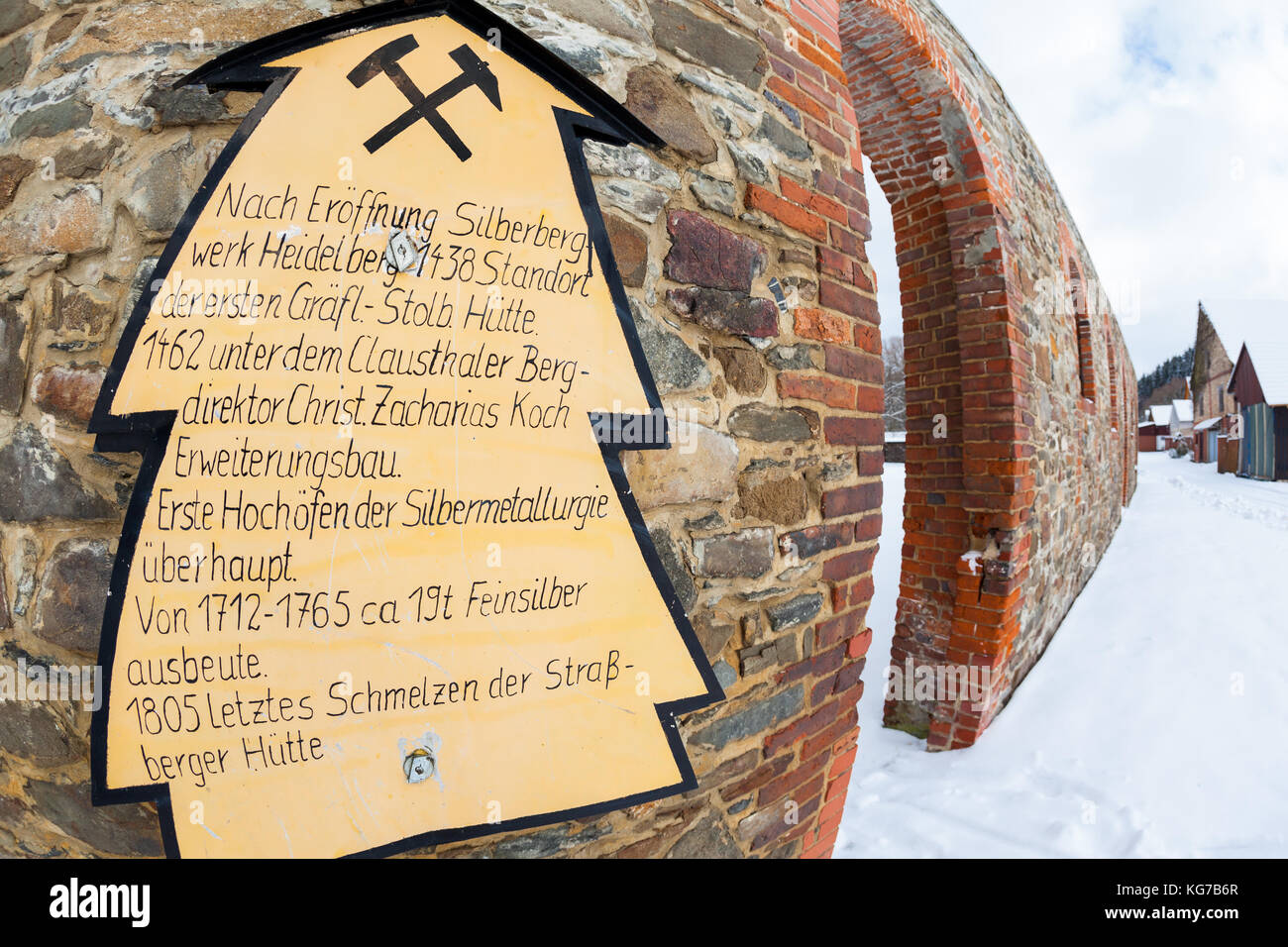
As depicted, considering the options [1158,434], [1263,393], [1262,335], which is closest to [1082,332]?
[1263,393]

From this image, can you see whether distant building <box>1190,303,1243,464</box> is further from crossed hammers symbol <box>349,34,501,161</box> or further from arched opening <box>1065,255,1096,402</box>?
crossed hammers symbol <box>349,34,501,161</box>

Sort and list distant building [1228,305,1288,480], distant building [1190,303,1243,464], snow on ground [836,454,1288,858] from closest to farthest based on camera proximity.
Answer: snow on ground [836,454,1288,858]
distant building [1228,305,1288,480]
distant building [1190,303,1243,464]

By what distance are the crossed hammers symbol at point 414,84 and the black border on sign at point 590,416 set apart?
0.05 metres

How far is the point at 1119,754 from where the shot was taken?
2854 mm

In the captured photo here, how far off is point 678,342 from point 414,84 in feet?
2.36

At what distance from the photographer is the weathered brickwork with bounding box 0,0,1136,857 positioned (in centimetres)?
104

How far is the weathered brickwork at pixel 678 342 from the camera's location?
1045mm

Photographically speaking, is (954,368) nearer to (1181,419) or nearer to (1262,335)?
(1262,335)

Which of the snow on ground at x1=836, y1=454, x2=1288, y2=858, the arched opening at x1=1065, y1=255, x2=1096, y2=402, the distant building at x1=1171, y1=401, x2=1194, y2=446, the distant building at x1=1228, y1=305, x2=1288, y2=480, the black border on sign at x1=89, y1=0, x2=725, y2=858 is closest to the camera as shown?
the black border on sign at x1=89, y1=0, x2=725, y2=858

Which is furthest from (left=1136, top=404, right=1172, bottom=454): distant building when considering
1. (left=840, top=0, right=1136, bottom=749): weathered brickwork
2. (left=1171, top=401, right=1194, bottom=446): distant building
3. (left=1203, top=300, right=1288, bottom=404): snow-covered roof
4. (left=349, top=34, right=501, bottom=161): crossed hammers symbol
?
(left=349, top=34, right=501, bottom=161): crossed hammers symbol

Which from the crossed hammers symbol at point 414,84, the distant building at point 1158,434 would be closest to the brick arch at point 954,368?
the crossed hammers symbol at point 414,84

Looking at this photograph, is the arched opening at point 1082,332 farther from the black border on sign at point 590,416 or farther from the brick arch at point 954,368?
the black border on sign at point 590,416

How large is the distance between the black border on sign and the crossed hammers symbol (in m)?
0.05

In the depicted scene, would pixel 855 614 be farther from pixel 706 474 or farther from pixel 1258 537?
pixel 1258 537
